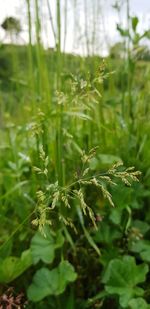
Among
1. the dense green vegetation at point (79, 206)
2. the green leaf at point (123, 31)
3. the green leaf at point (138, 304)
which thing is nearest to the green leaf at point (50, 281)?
the dense green vegetation at point (79, 206)

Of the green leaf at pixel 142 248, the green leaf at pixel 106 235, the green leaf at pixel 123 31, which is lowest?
the green leaf at pixel 142 248

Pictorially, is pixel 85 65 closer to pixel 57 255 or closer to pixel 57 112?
pixel 57 112

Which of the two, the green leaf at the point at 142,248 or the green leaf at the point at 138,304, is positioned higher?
the green leaf at the point at 142,248

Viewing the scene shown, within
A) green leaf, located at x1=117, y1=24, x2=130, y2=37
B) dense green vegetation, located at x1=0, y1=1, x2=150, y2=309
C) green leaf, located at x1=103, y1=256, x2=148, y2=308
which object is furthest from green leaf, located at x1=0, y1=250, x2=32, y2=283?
green leaf, located at x1=117, y1=24, x2=130, y2=37

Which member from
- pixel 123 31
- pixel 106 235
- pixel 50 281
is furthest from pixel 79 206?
pixel 123 31

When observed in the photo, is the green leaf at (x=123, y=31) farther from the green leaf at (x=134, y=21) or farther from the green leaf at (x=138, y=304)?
the green leaf at (x=138, y=304)

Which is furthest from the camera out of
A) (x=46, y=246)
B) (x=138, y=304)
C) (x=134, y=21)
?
(x=134, y=21)

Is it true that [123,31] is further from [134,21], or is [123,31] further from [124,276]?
[124,276]
